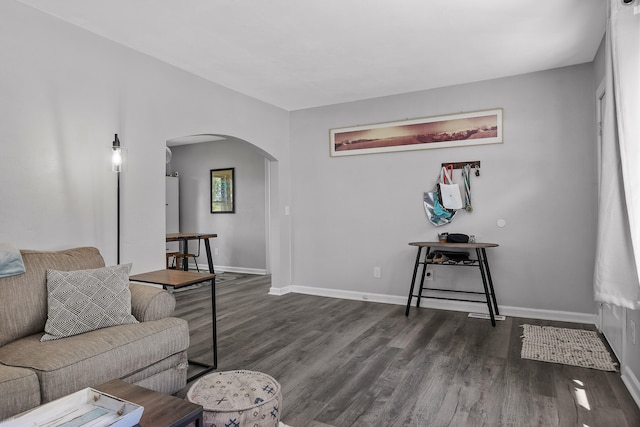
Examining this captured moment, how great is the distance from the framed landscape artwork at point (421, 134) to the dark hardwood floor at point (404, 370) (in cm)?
192

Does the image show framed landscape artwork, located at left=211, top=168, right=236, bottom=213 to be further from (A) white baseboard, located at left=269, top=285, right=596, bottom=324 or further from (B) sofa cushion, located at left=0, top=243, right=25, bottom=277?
(B) sofa cushion, located at left=0, top=243, right=25, bottom=277

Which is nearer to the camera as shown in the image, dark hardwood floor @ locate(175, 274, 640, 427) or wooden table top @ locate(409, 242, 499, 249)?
dark hardwood floor @ locate(175, 274, 640, 427)

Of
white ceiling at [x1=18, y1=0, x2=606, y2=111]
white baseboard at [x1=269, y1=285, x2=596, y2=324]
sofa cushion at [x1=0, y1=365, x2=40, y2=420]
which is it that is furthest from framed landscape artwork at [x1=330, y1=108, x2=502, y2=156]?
sofa cushion at [x1=0, y1=365, x2=40, y2=420]

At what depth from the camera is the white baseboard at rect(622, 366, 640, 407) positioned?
7.61 ft

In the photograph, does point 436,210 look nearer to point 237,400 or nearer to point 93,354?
point 237,400

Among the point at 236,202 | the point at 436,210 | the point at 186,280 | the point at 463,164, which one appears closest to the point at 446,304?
the point at 436,210

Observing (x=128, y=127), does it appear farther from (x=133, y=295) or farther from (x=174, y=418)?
(x=174, y=418)

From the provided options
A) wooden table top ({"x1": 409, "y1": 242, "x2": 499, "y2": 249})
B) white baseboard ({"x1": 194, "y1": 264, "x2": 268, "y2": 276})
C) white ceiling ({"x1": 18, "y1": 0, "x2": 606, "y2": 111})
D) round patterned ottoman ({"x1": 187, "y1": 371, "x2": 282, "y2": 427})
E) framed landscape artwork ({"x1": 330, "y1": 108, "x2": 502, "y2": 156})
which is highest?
white ceiling ({"x1": 18, "y1": 0, "x2": 606, "y2": 111})

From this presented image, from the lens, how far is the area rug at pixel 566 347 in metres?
2.91

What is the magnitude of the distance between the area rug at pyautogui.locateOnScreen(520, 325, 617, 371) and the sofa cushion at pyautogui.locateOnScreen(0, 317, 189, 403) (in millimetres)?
2635

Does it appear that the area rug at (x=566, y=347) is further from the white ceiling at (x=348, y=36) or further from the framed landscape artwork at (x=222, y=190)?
the framed landscape artwork at (x=222, y=190)

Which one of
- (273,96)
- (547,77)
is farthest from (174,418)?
(547,77)

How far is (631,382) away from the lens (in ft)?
8.02

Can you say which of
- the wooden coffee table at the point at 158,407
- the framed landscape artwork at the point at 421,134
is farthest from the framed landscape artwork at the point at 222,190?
the wooden coffee table at the point at 158,407
